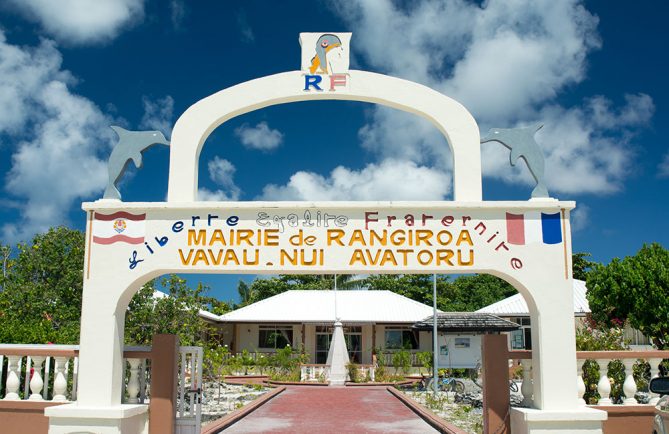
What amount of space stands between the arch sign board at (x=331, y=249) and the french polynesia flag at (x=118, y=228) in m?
0.01

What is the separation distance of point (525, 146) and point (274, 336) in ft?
88.7

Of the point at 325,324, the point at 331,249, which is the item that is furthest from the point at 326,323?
the point at 331,249

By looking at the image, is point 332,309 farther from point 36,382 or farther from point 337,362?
point 36,382

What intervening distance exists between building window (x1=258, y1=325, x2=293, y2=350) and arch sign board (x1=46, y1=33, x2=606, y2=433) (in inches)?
1010

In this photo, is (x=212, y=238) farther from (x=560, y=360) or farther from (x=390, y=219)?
(x=560, y=360)

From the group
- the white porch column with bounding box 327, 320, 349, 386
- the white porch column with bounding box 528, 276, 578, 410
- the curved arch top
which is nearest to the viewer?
the white porch column with bounding box 528, 276, 578, 410

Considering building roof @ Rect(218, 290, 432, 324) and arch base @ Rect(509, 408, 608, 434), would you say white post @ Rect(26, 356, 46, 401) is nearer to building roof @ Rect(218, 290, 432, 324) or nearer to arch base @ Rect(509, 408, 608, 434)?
arch base @ Rect(509, 408, 608, 434)

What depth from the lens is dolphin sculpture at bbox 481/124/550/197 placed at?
316 inches

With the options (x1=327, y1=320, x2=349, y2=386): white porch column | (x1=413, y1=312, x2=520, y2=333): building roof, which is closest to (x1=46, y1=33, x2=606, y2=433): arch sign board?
(x1=413, y1=312, x2=520, y2=333): building roof

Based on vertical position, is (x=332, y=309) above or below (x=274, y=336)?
above

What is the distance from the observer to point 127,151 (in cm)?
818

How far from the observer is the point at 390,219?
7.91m

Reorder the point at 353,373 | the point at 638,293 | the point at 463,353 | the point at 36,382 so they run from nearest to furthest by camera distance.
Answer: the point at 36,382
the point at 463,353
the point at 638,293
the point at 353,373

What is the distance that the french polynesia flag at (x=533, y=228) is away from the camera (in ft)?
25.6
